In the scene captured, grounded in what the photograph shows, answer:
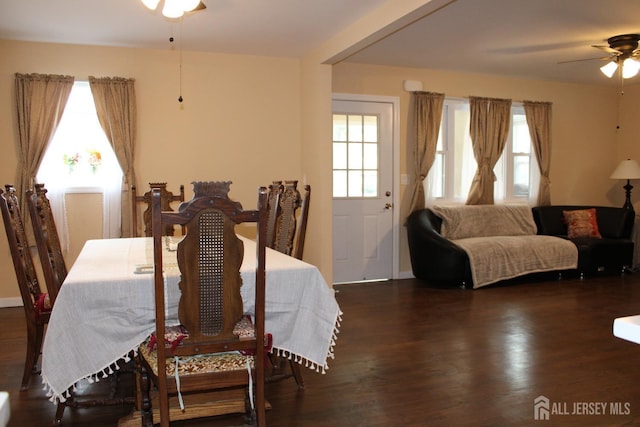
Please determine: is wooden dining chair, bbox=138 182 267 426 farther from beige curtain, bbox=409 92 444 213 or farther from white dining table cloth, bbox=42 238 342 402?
beige curtain, bbox=409 92 444 213

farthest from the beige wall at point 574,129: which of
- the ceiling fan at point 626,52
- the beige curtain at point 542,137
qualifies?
the ceiling fan at point 626,52

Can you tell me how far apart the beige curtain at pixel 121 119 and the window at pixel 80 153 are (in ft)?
0.32

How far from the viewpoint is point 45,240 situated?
9.12 ft

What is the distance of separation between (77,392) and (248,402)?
1122mm

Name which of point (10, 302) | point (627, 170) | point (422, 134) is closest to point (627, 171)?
point (627, 170)

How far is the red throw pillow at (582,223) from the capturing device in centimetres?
685

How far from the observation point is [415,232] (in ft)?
20.0

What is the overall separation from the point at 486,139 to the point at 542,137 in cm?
101

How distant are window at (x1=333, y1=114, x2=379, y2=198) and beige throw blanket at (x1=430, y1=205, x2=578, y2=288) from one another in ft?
2.90

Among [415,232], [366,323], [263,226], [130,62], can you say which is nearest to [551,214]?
[415,232]

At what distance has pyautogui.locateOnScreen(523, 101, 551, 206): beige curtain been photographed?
7055 millimetres

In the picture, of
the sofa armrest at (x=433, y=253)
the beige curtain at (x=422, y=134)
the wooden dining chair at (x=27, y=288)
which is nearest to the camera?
the wooden dining chair at (x=27, y=288)

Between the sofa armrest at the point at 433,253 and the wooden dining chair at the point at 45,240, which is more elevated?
the wooden dining chair at the point at 45,240

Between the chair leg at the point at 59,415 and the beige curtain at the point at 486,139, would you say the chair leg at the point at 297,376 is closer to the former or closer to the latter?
the chair leg at the point at 59,415
